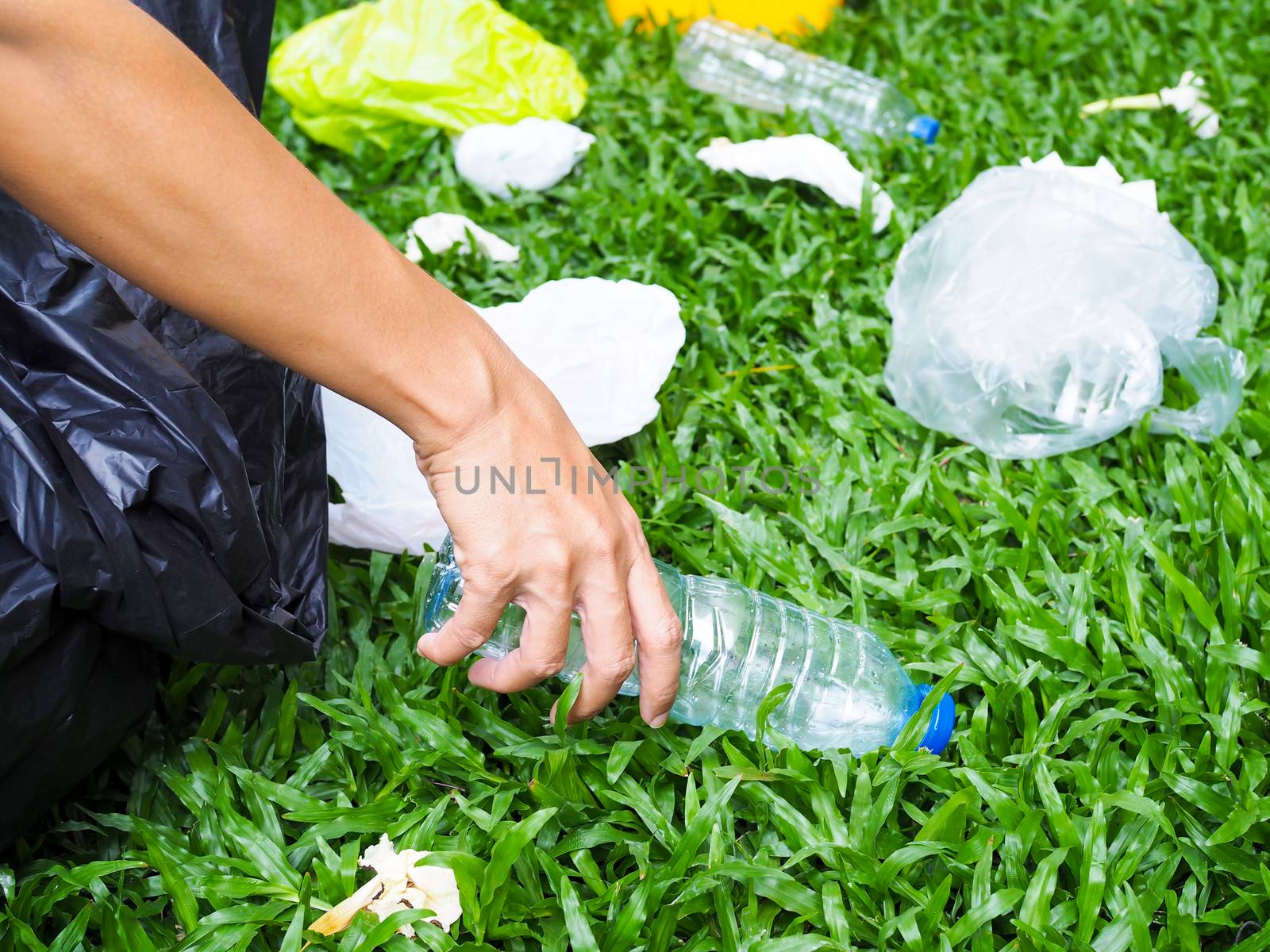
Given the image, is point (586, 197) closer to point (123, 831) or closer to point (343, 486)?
point (343, 486)

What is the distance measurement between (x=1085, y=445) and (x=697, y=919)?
1.04 meters

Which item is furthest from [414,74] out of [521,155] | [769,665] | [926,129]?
[769,665]

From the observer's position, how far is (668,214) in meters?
2.36

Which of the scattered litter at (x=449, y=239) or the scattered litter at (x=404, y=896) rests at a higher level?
the scattered litter at (x=449, y=239)

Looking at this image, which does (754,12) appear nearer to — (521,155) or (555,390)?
(521,155)

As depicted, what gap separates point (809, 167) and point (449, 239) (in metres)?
0.80

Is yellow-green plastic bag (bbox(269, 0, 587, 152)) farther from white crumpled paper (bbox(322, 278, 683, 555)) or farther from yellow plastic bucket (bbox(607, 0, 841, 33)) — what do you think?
white crumpled paper (bbox(322, 278, 683, 555))

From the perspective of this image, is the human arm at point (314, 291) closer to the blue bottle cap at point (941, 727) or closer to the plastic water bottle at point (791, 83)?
the blue bottle cap at point (941, 727)

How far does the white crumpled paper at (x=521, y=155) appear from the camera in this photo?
2482 millimetres

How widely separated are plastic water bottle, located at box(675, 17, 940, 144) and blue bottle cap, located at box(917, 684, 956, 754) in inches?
64.5

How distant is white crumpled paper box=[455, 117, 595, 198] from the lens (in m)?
2.48

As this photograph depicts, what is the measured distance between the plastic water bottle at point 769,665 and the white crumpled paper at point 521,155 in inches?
50.5

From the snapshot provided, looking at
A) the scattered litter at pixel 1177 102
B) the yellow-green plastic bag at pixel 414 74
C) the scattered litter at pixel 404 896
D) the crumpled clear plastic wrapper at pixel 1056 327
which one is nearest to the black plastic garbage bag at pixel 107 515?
the scattered litter at pixel 404 896

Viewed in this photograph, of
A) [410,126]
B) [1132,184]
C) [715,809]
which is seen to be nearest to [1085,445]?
[1132,184]
